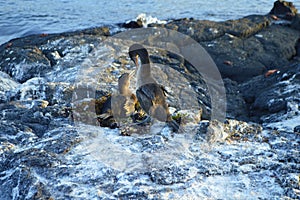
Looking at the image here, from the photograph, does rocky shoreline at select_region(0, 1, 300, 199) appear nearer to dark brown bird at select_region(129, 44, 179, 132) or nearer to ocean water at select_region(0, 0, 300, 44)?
dark brown bird at select_region(129, 44, 179, 132)

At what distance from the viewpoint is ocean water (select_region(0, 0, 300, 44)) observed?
19.5 metres

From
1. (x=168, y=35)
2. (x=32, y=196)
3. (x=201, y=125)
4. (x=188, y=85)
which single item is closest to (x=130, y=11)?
(x=168, y=35)

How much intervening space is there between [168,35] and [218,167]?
415 inches

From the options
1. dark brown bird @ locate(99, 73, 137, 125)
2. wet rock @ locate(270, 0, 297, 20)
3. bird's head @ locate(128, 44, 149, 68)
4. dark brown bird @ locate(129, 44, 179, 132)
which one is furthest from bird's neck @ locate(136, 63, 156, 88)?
wet rock @ locate(270, 0, 297, 20)

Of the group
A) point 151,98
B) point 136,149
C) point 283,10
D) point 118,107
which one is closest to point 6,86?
point 118,107

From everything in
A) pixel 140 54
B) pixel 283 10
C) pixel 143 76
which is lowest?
pixel 143 76

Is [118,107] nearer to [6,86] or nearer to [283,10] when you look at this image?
[6,86]

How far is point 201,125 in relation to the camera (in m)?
5.46

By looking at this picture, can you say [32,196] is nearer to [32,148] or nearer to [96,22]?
[32,148]

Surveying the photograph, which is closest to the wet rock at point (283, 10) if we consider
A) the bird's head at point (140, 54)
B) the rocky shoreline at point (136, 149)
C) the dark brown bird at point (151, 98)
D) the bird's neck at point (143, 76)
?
the rocky shoreline at point (136, 149)

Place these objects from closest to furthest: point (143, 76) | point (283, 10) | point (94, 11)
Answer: point (143, 76), point (283, 10), point (94, 11)

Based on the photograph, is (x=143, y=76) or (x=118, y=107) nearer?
(x=143, y=76)

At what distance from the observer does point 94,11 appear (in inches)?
867

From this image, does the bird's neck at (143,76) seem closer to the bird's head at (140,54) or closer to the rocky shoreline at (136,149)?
the bird's head at (140,54)
